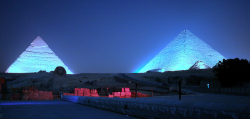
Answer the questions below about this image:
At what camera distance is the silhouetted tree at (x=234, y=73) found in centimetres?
4462

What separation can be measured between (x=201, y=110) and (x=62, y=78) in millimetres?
57222

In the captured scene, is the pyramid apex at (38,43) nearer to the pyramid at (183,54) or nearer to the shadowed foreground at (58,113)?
the pyramid at (183,54)

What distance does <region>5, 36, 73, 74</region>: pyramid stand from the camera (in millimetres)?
141375

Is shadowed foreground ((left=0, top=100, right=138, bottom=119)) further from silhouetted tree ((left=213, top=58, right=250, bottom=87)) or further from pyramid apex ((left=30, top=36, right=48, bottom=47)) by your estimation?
pyramid apex ((left=30, top=36, right=48, bottom=47))

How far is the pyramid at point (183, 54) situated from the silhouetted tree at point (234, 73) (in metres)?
87.8

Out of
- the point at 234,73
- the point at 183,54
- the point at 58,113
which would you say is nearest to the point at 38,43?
the point at 183,54

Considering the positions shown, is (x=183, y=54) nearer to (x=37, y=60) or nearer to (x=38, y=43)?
(x=37, y=60)

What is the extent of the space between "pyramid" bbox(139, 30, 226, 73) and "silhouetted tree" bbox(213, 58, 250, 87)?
87.8 meters

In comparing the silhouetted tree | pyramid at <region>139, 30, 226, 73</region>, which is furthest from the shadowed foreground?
pyramid at <region>139, 30, 226, 73</region>

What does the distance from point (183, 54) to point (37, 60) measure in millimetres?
81129

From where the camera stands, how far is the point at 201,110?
4961mm

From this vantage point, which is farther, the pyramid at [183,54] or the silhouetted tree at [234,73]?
the pyramid at [183,54]

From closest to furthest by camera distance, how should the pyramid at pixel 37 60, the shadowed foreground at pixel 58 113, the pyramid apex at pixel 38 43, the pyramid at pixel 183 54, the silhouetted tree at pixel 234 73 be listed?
the shadowed foreground at pixel 58 113, the silhouetted tree at pixel 234 73, the pyramid at pixel 183 54, the pyramid at pixel 37 60, the pyramid apex at pixel 38 43

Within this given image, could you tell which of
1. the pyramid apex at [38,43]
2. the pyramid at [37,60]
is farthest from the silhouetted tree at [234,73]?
the pyramid apex at [38,43]
